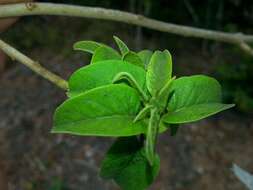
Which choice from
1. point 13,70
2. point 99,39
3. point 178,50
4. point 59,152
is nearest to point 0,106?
point 13,70

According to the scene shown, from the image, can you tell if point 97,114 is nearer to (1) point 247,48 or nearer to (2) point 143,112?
(2) point 143,112


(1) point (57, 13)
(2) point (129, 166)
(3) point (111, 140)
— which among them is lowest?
(3) point (111, 140)

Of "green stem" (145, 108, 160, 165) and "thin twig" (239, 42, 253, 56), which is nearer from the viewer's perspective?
"green stem" (145, 108, 160, 165)

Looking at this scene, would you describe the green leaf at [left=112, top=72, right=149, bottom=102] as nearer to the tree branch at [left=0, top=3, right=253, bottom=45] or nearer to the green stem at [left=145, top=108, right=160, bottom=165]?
the green stem at [left=145, top=108, right=160, bottom=165]

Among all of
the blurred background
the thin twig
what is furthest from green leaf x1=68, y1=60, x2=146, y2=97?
the blurred background

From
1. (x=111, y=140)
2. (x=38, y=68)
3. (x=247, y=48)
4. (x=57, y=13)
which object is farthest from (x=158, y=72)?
(x=111, y=140)

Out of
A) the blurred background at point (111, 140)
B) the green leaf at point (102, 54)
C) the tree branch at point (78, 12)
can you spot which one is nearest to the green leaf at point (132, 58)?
the green leaf at point (102, 54)

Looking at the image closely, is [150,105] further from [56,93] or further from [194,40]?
[194,40]
